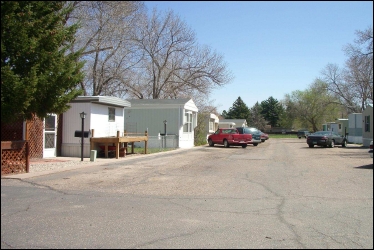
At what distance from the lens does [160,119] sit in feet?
85.4

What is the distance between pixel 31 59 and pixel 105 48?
16575 millimetres

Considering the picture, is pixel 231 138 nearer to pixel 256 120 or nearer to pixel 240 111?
pixel 256 120

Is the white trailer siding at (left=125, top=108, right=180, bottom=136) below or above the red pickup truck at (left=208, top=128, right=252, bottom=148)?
above

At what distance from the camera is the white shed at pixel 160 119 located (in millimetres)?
25531

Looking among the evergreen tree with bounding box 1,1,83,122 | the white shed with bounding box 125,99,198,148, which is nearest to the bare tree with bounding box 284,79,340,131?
the white shed with bounding box 125,99,198,148

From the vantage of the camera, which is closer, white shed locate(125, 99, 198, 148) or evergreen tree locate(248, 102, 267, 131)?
white shed locate(125, 99, 198, 148)

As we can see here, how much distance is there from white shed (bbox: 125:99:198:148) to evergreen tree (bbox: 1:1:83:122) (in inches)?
625

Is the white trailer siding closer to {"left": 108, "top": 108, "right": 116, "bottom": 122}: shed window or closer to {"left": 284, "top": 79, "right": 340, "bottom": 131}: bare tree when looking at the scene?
{"left": 108, "top": 108, "right": 116, "bottom": 122}: shed window

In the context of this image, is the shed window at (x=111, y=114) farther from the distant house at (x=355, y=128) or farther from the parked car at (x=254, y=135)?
the distant house at (x=355, y=128)

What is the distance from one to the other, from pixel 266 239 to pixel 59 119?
1464 centimetres

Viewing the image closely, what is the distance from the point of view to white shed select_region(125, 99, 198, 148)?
2553 centimetres

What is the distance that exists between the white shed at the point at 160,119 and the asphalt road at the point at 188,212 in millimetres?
15626

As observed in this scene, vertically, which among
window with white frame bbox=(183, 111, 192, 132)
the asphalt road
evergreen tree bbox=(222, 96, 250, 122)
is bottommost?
the asphalt road

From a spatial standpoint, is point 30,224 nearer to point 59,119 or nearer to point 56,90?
point 56,90
